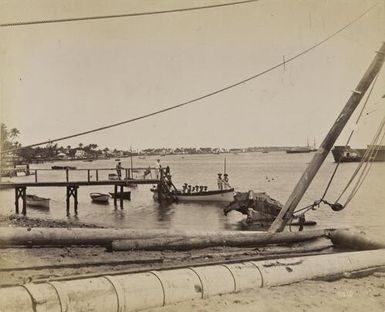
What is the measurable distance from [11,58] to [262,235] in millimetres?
7221

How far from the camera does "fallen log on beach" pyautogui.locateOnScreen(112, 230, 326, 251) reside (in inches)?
394

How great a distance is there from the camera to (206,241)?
1073 cm

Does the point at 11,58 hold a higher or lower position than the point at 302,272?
higher

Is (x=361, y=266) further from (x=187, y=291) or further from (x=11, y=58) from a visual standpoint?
(x=11, y=58)

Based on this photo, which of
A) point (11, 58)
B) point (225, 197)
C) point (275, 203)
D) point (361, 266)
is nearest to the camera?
point (11, 58)

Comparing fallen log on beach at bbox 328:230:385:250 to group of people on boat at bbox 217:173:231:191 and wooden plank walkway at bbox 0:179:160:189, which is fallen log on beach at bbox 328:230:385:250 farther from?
group of people on boat at bbox 217:173:231:191

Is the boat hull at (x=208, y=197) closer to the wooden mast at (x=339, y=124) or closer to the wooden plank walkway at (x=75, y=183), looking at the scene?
the wooden plank walkway at (x=75, y=183)

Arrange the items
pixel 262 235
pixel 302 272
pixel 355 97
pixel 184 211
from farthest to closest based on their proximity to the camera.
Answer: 1. pixel 184 211
2. pixel 262 235
3. pixel 355 97
4. pixel 302 272

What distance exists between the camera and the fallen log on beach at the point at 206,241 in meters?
10.0

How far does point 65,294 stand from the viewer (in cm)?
561

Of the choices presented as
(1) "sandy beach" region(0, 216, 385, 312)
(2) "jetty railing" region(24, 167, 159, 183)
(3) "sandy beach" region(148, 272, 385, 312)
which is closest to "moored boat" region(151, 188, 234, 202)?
(2) "jetty railing" region(24, 167, 159, 183)

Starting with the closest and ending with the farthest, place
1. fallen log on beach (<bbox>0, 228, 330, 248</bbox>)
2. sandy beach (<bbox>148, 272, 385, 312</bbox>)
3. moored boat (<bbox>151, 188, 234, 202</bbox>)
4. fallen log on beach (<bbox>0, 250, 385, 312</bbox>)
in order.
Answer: fallen log on beach (<bbox>0, 250, 385, 312</bbox>) → sandy beach (<bbox>148, 272, 385, 312</bbox>) → fallen log on beach (<bbox>0, 228, 330, 248</bbox>) → moored boat (<bbox>151, 188, 234, 202</bbox>)

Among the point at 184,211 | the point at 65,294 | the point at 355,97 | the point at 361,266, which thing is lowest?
the point at 184,211

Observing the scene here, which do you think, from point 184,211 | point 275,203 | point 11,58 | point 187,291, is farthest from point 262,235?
point 184,211
